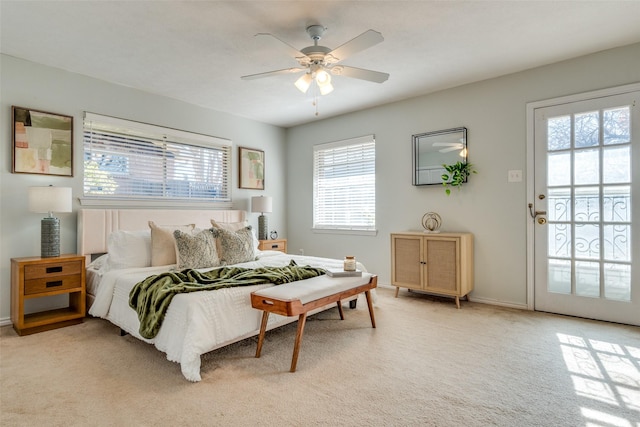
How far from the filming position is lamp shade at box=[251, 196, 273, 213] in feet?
16.6

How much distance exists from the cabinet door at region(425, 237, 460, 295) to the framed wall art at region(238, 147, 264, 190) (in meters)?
2.82

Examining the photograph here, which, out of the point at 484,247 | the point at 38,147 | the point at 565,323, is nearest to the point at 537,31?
the point at 484,247

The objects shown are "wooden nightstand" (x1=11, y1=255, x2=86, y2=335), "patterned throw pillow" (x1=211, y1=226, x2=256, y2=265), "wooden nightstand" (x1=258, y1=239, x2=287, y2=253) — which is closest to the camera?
"wooden nightstand" (x1=11, y1=255, x2=86, y2=335)

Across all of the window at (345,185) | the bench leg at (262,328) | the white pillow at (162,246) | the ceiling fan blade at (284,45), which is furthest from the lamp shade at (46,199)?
the window at (345,185)

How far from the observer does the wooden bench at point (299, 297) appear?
2293mm

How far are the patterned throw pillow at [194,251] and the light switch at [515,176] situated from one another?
3274mm

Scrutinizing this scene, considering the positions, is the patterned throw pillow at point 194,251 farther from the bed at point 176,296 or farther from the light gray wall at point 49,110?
the light gray wall at point 49,110

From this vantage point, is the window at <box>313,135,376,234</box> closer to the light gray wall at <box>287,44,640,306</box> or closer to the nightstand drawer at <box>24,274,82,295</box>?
the light gray wall at <box>287,44,640,306</box>

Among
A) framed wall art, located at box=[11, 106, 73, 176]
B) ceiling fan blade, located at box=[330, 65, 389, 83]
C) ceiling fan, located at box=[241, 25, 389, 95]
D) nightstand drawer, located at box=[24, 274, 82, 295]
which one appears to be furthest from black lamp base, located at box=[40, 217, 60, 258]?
ceiling fan blade, located at box=[330, 65, 389, 83]

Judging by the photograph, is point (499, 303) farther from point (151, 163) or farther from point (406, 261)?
point (151, 163)

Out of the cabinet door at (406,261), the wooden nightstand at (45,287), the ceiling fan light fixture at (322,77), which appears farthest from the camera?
the cabinet door at (406,261)

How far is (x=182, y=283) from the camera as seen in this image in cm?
255

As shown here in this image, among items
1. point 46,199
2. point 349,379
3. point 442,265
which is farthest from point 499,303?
point 46,199

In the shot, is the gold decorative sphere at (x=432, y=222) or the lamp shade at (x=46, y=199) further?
the gold decorative sphere at (x=432, y=222)
